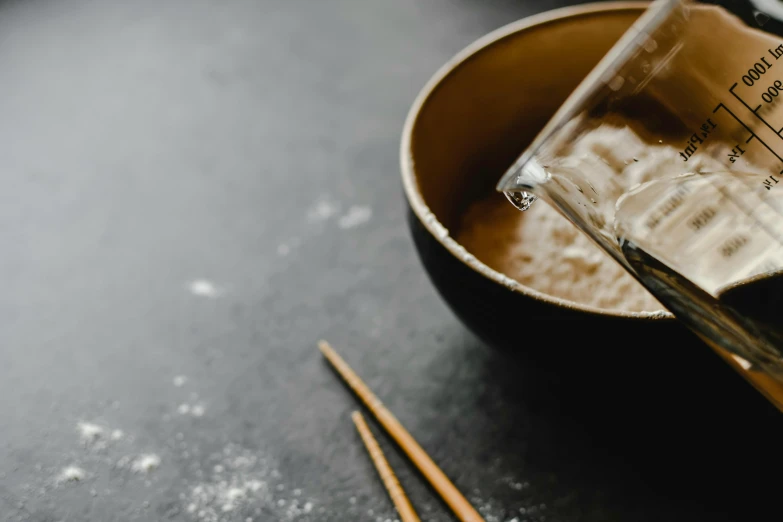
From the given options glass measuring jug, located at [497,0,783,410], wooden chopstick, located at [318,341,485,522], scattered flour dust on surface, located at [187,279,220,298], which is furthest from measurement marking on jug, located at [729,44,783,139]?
scattered flour dust on surface, located at [187,279,220,298]

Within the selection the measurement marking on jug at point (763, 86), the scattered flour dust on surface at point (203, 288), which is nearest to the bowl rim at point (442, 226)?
the measurement marking on jug at point (763, 86)

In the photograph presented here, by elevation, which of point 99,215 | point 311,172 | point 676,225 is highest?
point 676,225

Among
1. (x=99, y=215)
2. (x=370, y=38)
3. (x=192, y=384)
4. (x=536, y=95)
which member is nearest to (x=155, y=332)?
(x=192, y=384)

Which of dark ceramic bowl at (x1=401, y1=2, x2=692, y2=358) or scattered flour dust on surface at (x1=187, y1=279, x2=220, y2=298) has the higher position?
dark ceramic bowl at (x1=401, y1=2, x2=692, y2=358)

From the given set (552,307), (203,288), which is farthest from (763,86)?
(203,288)

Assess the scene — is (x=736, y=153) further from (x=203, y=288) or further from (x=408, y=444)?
(x=203, y=288)

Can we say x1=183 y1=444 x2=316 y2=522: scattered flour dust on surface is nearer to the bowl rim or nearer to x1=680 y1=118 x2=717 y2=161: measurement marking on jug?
the bowl rim

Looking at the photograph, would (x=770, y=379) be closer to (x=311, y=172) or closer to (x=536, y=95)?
(x=536, y=95)
